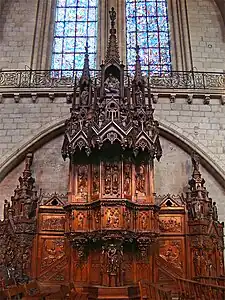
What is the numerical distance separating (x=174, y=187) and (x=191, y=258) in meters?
2.29

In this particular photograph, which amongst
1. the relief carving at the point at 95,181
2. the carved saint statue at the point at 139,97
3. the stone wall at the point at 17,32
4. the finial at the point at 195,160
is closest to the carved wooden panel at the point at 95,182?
the relief carving at the point at 95,181

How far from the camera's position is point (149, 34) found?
13.1 m

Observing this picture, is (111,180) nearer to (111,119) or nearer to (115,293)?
(111,119)

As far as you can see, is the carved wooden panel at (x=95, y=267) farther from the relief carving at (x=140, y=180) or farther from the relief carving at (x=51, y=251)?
the relief carving at (x=140, y=180)

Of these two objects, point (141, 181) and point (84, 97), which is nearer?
point (141, 181)

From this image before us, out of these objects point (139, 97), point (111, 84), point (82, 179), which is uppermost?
point (111, 84)

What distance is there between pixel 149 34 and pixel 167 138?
4231mm

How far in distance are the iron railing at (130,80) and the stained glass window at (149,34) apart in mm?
728

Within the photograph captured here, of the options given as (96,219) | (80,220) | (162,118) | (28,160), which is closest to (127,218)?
(96,219)

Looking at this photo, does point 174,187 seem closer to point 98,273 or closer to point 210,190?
point 210,190

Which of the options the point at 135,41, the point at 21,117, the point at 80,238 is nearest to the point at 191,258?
the point at 80,238

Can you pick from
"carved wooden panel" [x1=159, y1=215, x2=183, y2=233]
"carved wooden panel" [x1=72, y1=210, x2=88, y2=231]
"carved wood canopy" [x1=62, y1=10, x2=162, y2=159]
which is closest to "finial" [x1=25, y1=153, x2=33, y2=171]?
"carved wood canopy" [x1=62, y1=10, x2=162, y2=159]

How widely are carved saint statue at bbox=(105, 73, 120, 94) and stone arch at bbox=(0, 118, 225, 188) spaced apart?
231cm

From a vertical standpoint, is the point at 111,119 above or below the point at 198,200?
above
